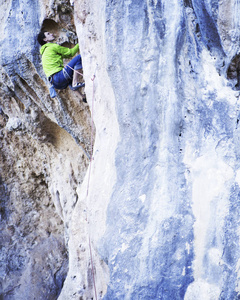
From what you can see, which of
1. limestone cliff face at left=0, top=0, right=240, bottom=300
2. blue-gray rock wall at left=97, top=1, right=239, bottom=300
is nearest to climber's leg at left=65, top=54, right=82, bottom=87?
limestone cliff face at left=0, top=0, right=240, bottom=300

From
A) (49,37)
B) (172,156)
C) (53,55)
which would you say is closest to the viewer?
(172,156)

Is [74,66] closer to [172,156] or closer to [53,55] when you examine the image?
[53,55]

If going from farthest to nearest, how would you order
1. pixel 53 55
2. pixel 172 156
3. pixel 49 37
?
pixel 49 37
pixel 53 55
pixel 172 156

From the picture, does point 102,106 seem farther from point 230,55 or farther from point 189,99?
point 230,55

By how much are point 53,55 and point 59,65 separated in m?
0.11

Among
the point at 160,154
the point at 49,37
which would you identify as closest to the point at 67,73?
the point at 49,37

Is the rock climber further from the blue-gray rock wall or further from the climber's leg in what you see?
the blue-gray rock wall

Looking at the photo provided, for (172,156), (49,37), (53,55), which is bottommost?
(172,156)

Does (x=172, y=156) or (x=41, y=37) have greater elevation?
(x=41, y=37)

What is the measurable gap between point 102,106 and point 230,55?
102 cm

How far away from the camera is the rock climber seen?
345 cm

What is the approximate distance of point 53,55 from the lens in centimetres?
346

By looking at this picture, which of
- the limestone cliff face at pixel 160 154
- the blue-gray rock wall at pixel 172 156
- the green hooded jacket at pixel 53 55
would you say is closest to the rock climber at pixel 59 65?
the green hooded jacket at pixel 53 55

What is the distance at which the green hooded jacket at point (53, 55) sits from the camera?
11.3ft
